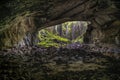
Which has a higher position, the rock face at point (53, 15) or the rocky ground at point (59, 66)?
the rock face at point (53, 15)

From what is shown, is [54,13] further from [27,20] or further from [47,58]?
[47,58]

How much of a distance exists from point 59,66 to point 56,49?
10.00 ft

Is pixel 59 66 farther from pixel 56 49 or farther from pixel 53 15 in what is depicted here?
pixel 53 15

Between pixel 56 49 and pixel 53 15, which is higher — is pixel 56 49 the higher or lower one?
the lower one

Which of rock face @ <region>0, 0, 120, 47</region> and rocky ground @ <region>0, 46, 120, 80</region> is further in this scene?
rock face @ <region>0, 0, 120, 47</region>

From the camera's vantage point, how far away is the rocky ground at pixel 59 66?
18.8ft

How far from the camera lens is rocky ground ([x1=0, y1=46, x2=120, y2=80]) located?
5736 mm

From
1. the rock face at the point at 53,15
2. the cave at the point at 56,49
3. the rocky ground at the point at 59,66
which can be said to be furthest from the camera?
the rock face at the point at 53,15

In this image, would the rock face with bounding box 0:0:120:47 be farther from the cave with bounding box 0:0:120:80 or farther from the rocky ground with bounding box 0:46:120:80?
the rocky ground with bounding box 0:46:120:80

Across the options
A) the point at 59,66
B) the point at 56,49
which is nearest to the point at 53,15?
the point at 56,49

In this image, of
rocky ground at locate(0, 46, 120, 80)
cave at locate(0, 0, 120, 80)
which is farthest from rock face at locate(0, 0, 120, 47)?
rocky ground at locate(0, 46, 120, 80)

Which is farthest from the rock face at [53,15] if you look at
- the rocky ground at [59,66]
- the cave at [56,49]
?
the rocky ground at [59,66]

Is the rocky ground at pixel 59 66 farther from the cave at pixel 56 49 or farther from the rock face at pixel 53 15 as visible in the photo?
the rock face at pixel 53 15

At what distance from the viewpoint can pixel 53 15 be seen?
10695mm
